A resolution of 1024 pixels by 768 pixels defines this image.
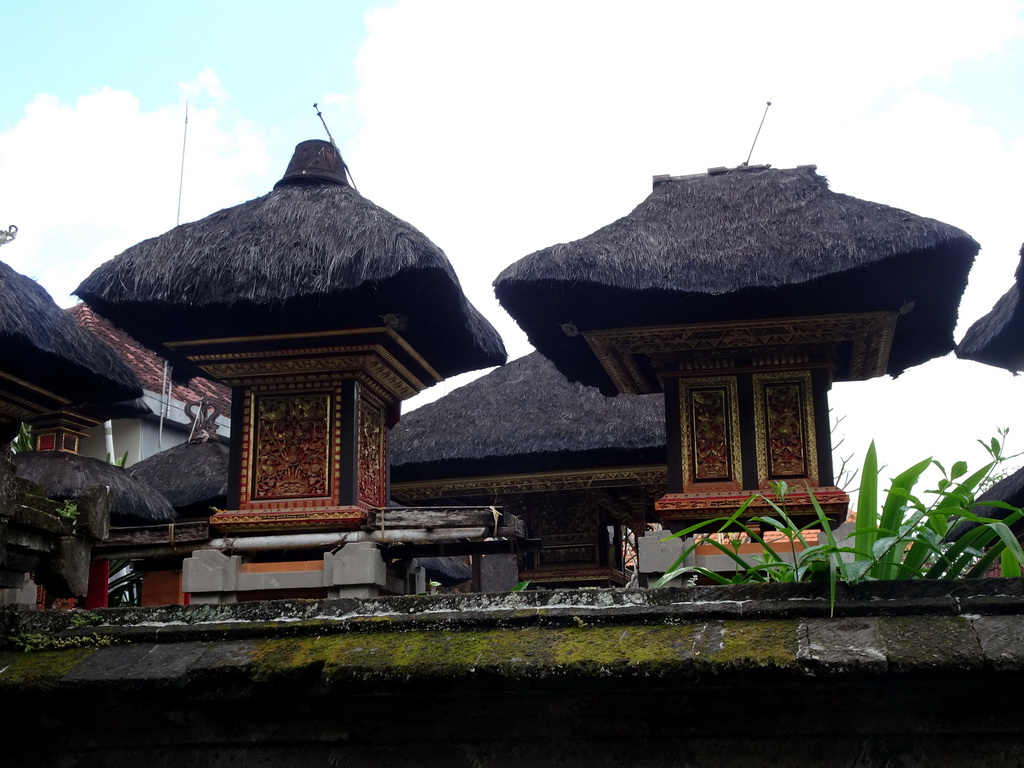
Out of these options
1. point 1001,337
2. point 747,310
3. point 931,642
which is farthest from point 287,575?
point 1001,337

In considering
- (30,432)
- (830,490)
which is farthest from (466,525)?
(30,432)

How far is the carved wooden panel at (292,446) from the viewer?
9.23 m

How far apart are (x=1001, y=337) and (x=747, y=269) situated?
173 inches

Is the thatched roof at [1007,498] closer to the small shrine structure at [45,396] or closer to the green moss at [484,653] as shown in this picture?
the small shrine structure at [45,396]

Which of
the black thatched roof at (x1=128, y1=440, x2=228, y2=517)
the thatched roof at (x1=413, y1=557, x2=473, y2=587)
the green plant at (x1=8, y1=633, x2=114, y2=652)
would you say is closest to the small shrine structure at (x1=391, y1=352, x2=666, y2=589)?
the thatched roof at (x1=413, y1=557, x2=473, y2=587)

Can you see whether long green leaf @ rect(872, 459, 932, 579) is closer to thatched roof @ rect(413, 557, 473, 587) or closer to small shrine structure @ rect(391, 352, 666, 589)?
small shrine structure @ rect(391, 352, 666, 589)

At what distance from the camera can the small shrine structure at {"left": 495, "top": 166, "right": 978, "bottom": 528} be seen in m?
8.54

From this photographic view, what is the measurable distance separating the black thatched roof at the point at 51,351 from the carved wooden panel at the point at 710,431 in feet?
14.1

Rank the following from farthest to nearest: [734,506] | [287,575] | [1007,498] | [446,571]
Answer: [446,571], [1007,498], [287,575], [734,506]

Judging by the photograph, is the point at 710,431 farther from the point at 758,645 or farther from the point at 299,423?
the point at 758,645

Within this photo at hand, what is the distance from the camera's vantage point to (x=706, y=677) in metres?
3.08

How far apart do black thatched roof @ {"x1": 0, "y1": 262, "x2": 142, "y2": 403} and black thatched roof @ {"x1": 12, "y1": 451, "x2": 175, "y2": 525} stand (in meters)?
3.06

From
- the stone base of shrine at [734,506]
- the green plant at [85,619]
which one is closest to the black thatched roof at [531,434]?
the stone base of shrine at [734,506]

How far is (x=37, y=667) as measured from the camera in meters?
3.53
